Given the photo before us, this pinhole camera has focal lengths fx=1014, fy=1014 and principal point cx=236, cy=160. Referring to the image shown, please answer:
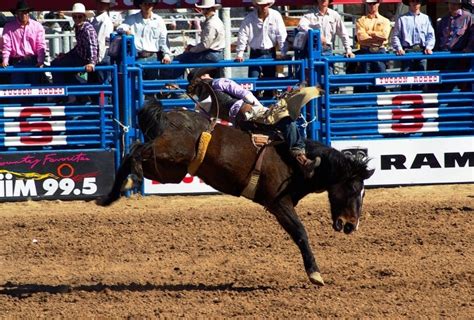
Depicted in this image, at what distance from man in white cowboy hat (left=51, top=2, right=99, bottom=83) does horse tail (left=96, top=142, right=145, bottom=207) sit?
15.8 feet

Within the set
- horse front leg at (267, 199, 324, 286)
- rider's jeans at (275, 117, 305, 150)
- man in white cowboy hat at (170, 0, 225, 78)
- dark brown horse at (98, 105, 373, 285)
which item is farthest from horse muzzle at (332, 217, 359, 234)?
man in white cowboy hat at (170, 0, 225, 78)

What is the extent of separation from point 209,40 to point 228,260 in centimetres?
435

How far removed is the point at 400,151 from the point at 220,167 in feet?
17.8

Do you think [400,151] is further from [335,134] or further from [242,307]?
[242,307]

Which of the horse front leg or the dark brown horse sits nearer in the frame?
the dark brown horse

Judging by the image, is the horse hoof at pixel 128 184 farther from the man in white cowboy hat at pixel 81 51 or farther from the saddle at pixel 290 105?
the man in white cowboy hat at pixel 81 51

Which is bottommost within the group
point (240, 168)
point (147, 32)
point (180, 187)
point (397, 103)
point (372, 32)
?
point (180, 187)

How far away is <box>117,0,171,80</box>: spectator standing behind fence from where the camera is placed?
12922mm

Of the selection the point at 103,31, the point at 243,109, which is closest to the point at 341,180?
the point at 243,109

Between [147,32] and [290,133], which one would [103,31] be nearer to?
[147,32]

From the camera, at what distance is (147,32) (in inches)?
510

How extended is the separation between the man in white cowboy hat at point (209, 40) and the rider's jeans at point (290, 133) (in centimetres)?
465

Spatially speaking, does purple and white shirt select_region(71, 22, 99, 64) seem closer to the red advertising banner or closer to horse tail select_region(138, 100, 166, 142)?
the red advertising banner

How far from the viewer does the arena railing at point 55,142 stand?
12.4 meters
